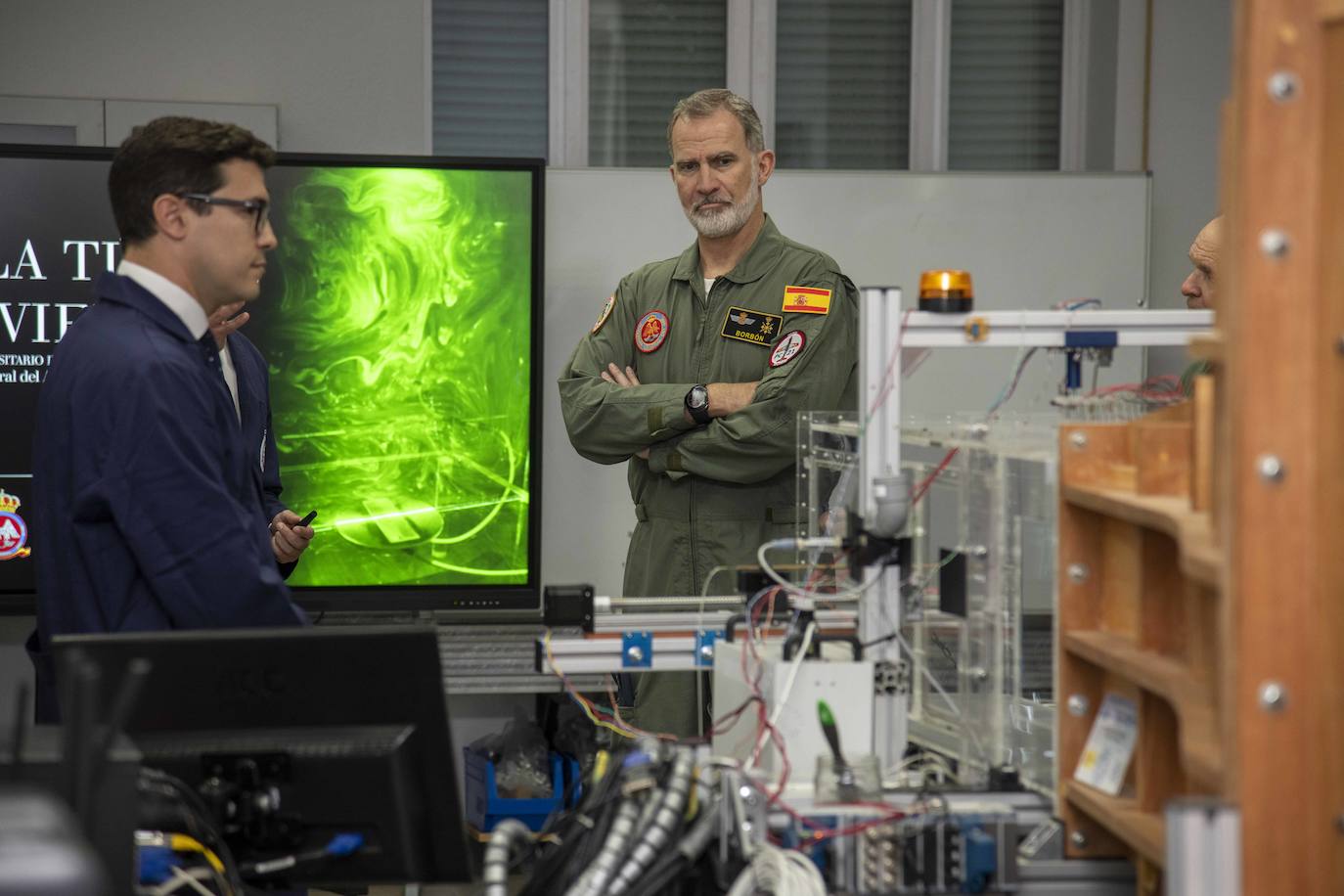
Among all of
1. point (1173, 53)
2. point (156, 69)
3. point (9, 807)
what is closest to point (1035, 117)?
point (1173, 53)

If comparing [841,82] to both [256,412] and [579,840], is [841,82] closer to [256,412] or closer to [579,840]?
[256,412]

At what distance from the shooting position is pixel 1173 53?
4305mm

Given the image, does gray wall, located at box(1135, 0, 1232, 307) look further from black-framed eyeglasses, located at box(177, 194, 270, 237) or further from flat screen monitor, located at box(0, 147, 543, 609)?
black-framed eyeglasses, located at box(177, 194, 270, 237)

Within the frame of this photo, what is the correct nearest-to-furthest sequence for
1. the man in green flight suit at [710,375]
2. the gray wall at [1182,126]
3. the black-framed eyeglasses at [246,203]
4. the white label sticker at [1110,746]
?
the white label sticker at [1110,746] < the black-framed eyeglasses at [246,203] < the man in green flight suit at [710,375] < the gray wall at [1182,126]

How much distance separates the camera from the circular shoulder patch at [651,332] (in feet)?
10.9

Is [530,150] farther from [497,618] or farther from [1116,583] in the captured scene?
[1116,583]

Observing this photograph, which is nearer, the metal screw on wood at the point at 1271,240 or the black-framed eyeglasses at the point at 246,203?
the metal screw on wood at the point at 1271,240

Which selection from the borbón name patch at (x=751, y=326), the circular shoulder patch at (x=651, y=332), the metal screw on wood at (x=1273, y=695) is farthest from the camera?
the circular shoulder patch at (x=651, y=332)

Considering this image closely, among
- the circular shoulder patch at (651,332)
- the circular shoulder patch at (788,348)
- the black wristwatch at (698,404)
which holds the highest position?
the circular shoulder patch at (651,332)

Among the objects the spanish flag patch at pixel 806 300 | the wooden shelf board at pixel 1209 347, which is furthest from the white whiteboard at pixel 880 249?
the wooden shelf board at pixel 1209 347

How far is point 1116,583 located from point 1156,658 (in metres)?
0.16

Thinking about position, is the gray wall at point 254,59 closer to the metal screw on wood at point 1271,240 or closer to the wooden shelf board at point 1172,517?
the wooden shelf board at point 1172,517

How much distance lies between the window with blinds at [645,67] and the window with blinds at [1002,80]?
779 mm

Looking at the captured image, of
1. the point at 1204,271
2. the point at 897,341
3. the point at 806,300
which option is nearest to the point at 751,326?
the point at 806,300
